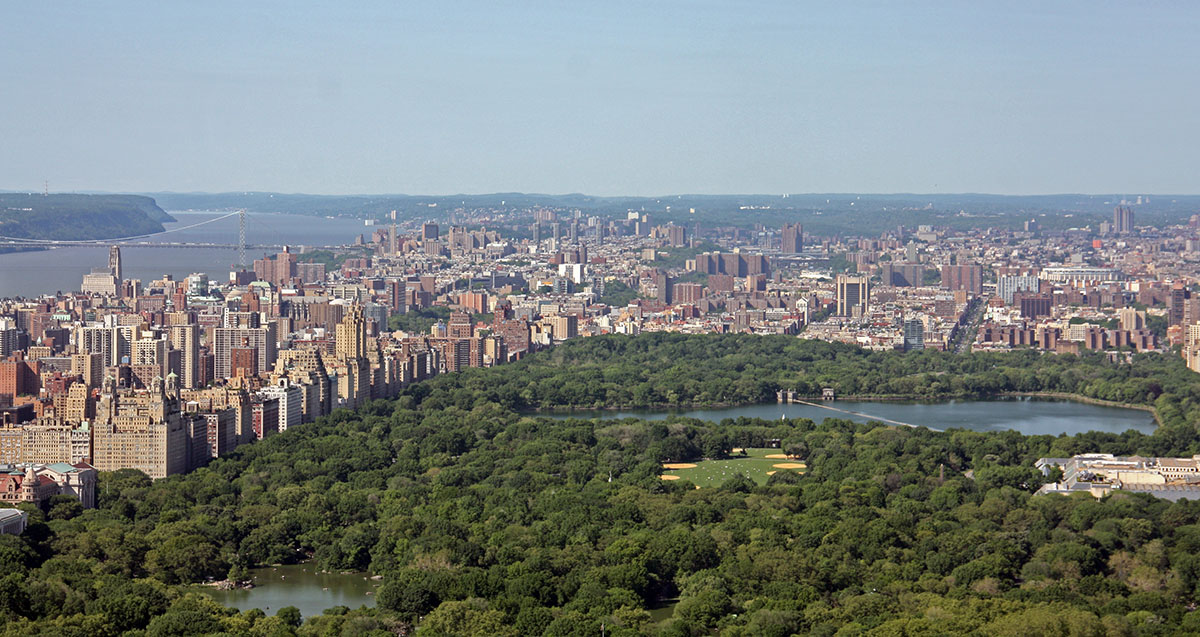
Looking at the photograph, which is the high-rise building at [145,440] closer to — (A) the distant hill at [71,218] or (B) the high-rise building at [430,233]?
(A) the distant hill at [71,218]

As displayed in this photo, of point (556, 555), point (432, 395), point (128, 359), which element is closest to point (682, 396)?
point (432, 395)

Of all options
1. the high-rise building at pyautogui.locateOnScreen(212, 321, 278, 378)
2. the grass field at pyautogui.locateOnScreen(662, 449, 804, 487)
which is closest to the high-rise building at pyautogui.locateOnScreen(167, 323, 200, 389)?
the high-rise building at pyautogui.locateOnScreen(212, 321, 278, 378)

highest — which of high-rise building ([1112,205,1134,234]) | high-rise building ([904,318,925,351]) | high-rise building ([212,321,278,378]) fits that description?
high-rise building ([1112,205,1134,234])

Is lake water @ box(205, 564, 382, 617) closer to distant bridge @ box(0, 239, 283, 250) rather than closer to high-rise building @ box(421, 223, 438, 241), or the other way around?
distant bridge @ box(0, 239, 283, 250)

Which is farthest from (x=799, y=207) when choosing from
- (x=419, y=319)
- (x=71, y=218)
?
(x=419, y=319)

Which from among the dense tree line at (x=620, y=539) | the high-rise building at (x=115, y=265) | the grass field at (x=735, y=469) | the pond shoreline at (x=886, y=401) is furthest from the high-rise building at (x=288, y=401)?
the high-rise building at (x=115, y=265)

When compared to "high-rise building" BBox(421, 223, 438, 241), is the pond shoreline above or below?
below
